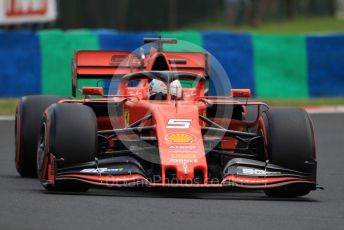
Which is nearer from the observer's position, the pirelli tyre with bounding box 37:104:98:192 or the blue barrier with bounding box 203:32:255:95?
the pirelli tyre with bounding box 37:104:98:192

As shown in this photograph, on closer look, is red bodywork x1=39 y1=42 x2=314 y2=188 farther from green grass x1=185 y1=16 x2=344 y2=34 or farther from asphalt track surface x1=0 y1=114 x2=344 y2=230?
green grass x1=185 y1=16 x2=344 y2=34

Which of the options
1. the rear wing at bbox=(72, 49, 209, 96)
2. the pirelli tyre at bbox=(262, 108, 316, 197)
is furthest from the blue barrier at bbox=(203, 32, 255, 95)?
the pirelli tyre at bbox=(262, 108, 316, 197)

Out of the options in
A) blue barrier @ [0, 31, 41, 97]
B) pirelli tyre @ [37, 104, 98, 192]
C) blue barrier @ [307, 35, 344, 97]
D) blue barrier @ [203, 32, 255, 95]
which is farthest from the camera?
blue barrier @ [307, 35, 344, 97]

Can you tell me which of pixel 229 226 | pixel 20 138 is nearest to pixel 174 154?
pixel 229 226

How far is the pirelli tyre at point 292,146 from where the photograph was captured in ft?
31.8

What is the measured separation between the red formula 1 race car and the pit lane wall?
32.0 feet

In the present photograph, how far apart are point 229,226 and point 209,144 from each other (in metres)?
2.42

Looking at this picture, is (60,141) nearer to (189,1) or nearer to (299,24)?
(189,1)

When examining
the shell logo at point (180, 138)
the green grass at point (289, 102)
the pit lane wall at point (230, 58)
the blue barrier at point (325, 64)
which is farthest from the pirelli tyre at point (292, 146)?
the blue barrier at point (325, 64)

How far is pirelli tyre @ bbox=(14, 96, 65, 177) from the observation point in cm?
1123

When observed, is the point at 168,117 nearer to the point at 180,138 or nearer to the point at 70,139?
the point at 180,138

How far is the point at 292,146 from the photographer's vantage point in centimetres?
972

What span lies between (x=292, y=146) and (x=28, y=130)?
9.81ft

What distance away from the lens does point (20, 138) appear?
1129 centimetres
